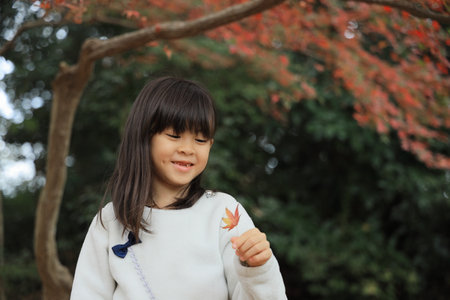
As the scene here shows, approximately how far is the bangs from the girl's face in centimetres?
2

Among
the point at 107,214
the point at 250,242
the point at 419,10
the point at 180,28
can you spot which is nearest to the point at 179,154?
the point at 107,214

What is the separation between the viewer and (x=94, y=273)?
5.01 ft

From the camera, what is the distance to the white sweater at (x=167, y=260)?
1443mm

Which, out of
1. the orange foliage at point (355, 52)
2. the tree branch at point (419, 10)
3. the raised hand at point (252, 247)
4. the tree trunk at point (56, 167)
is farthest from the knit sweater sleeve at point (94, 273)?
the orange foliage at point (355, 52)

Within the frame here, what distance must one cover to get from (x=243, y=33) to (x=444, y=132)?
235 cm

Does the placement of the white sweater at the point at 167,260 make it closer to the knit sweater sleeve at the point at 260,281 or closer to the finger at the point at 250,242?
the knit sweater sleeve at the point at 260,281

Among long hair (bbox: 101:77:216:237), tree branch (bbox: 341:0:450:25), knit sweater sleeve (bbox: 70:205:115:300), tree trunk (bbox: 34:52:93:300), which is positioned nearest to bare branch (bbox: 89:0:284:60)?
tree trunk (bbox: 34:52:93:300)

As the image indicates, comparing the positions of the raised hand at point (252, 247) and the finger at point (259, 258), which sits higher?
the raised hand at point (252, 247)

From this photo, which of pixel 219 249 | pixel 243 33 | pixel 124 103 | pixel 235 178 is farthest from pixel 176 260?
pixel 124 103

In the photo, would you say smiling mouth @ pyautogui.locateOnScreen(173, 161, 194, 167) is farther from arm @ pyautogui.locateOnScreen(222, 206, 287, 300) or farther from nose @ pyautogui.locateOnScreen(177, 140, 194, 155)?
arm @ pyautogui.locateOnScreen(222, 206, 287, 300)

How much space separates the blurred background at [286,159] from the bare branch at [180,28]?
1723mm

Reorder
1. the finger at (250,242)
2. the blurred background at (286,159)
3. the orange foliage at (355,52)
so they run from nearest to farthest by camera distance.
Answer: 1. the finger at (250,242)
2. the orange foliage at (355,52)
3. the blurred background at (286,159)

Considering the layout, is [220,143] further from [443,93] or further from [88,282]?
[88,282]

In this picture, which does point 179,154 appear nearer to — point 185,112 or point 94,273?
point 185,112
